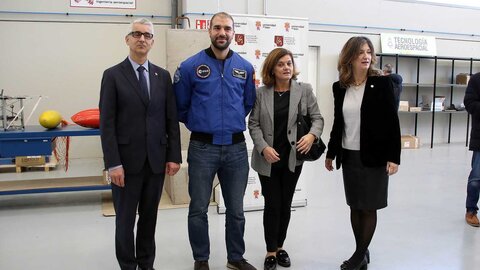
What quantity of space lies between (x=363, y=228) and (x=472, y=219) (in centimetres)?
161

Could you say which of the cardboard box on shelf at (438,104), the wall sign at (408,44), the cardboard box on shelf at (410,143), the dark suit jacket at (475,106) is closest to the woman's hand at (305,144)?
the dark suit jacket at (475,106)

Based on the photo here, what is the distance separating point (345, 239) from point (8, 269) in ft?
7.83

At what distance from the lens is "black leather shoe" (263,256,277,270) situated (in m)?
2.47

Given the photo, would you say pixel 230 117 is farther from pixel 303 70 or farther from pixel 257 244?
pixel 303 70

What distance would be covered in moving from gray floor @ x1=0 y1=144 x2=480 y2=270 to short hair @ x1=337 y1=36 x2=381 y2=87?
48.6 inches

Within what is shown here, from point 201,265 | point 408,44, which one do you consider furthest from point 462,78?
point 201,265

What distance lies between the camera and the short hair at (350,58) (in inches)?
87.0

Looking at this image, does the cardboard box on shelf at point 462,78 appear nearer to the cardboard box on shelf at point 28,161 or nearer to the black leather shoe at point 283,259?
the black leather shoe at point 283,259

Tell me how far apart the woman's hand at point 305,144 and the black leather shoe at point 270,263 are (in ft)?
2.37

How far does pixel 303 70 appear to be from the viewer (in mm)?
3734

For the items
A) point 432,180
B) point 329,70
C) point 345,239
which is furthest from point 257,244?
point 329,70

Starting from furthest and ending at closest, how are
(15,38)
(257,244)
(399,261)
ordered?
1. (15,38)
2. (257,244)
3. (399,261)

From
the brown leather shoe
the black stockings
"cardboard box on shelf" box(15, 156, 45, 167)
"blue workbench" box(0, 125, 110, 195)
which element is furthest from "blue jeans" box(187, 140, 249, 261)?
"cardboard box on shelf" box(15, 156, 45, 167)

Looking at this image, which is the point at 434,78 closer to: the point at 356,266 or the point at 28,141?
the point at 356,266
